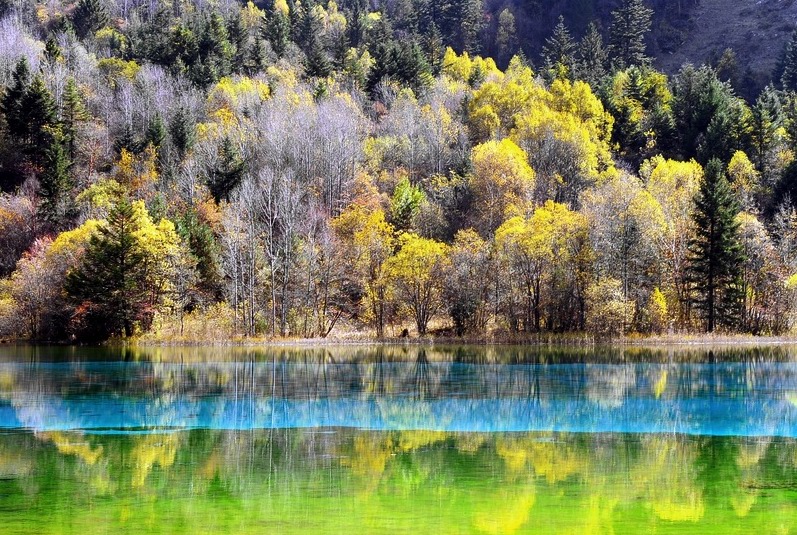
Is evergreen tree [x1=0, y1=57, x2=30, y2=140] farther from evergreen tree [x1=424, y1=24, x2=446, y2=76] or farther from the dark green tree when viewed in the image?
the dark green tree

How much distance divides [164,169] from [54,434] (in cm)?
7053

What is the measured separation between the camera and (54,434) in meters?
24.6

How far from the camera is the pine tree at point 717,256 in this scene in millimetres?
69562

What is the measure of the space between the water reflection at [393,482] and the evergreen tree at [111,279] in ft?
151

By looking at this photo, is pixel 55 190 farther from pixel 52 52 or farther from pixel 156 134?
pixel 52 52

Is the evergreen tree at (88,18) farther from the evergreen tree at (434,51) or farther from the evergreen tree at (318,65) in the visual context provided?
Result: the evergreen tree at (434,51)

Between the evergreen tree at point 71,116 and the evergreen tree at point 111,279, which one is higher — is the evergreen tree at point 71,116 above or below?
above

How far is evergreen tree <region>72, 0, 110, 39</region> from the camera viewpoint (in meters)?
138

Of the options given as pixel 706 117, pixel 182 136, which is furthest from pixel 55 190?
pixel 706 117

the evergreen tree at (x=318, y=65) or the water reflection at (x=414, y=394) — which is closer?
the water reflection at (x=414, y=394)

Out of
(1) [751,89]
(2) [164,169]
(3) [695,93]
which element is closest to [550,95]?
(3) [695,93]

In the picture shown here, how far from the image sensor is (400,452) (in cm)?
2153

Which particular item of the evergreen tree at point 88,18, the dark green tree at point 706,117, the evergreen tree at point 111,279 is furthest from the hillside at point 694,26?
the evergreen tree at point 111,279

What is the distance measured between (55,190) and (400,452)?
234 feet
